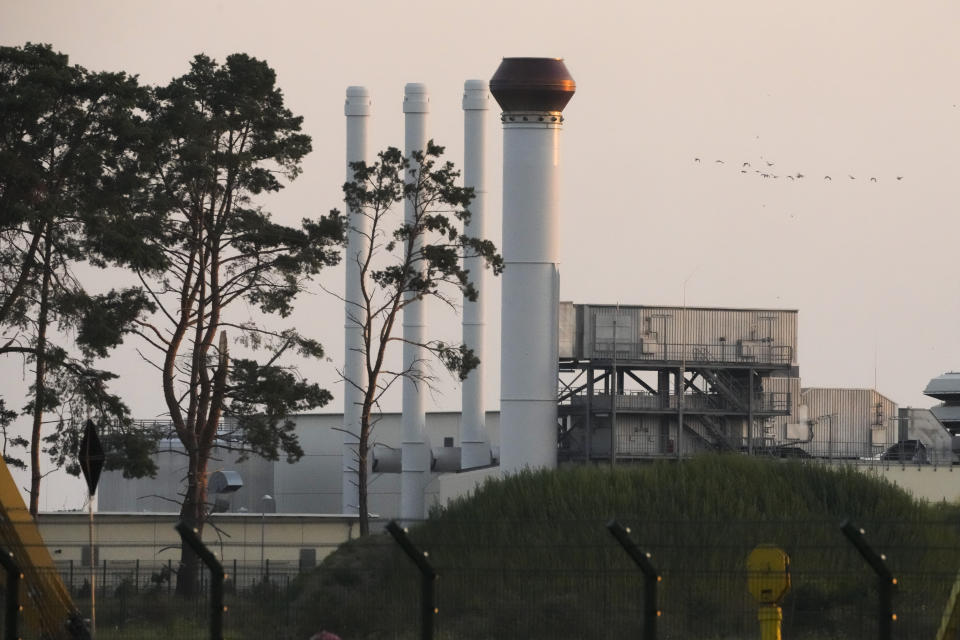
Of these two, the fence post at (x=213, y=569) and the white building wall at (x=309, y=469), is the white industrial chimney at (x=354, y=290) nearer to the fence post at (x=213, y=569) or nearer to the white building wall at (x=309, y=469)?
the white building wall at (x=309, y=469)

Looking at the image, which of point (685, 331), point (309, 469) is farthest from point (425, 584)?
point (309, 469)

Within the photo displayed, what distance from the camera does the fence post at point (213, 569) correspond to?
20.5m

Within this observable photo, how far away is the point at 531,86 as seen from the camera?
69.4 m

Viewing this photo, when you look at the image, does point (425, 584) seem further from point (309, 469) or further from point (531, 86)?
point (309, 469)

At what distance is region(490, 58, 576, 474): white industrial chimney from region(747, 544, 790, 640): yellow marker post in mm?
47022

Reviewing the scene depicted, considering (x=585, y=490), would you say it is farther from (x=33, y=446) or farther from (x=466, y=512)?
(x=33, y=446)

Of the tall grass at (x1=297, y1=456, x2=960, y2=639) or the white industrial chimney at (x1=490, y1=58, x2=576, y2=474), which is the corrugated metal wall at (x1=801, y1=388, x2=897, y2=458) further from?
the tall grass at (x1=297, y1=456, x2=960, y2=639)

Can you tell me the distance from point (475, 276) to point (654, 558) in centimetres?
4658

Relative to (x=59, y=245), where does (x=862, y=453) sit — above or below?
below

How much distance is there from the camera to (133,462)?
51.7m

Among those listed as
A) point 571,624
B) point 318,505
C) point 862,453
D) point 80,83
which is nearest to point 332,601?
point 571,624

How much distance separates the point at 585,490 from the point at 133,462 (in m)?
13.2

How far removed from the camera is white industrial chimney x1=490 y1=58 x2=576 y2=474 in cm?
6975

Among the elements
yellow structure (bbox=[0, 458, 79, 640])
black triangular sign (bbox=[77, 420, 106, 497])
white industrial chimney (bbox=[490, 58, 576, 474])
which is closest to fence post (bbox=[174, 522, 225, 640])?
yellow structure (bbox=[0, 458, 79, 640])
